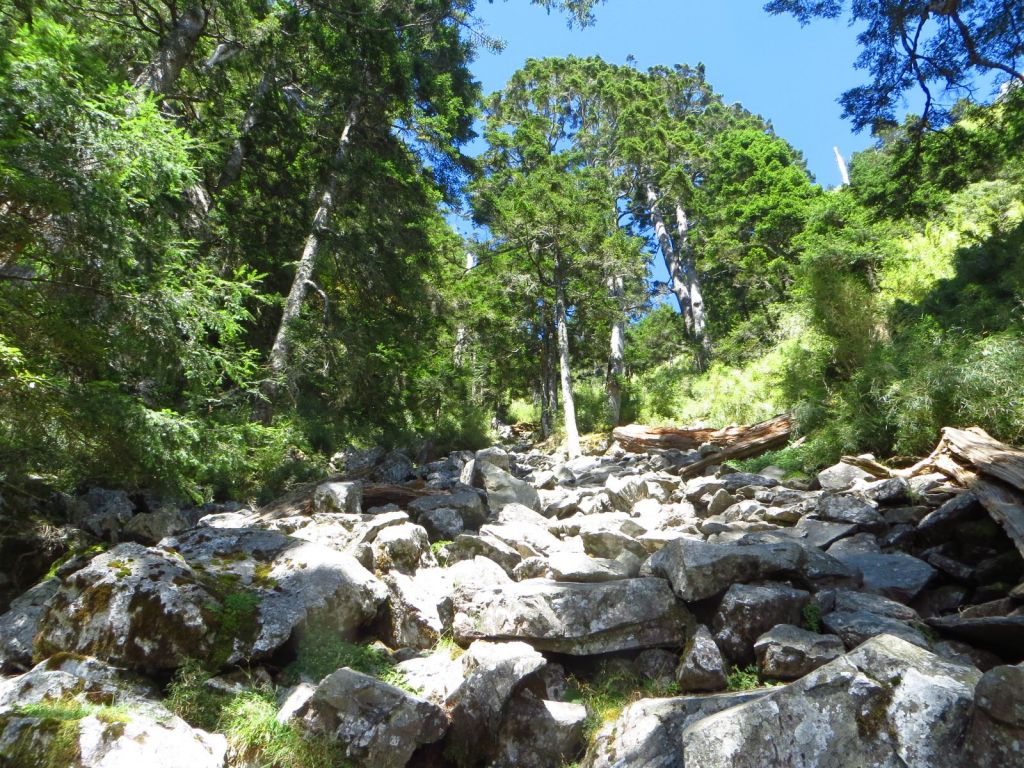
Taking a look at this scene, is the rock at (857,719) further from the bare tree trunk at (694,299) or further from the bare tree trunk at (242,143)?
the bare tree trunk at (694,299)

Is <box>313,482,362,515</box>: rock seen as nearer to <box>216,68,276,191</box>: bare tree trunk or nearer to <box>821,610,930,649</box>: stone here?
<box>821,610,930,649</box>: stone

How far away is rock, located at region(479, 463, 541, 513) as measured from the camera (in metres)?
9.94

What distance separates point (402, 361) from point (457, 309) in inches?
241

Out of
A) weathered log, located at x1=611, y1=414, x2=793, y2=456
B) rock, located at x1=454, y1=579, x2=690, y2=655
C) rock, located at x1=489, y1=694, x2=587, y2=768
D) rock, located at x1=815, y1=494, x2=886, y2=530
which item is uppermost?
weathered log, located at x1=611, y1=414, x2=793, y2=456

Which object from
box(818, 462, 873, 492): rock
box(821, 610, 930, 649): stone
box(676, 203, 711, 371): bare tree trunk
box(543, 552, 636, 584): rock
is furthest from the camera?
box(676, 203, 711, 371): bare tree trunk

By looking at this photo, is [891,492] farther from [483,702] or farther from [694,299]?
[694,299]

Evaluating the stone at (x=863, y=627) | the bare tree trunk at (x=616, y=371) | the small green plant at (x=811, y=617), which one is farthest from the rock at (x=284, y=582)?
the bare tree trunk at (x=616, y=371)

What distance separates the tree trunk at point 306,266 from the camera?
37.7 ft

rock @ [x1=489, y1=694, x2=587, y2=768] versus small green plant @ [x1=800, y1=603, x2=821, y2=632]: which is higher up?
small green plant @ [x1=800, y1=603, x2=821, y2=632]

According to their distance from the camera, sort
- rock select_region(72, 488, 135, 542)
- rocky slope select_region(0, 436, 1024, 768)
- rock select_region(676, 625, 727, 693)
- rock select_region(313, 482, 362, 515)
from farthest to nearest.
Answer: rock select_region(313, 482, 362, 515)
rock select_region(72, 488, 135, 542)
rock select_region(676, 625, 727, 693)
rocky slope select_region(0, 436, 1024, 768)

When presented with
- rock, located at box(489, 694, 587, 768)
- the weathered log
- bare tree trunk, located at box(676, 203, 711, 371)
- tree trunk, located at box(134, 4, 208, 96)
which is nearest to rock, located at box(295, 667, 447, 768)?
rock, located at box(489, 694, 587, 768)

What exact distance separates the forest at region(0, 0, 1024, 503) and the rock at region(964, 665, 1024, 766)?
6.46 m

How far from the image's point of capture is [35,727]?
3221 millimetres

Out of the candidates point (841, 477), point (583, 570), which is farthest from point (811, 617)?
point (841, 477)
